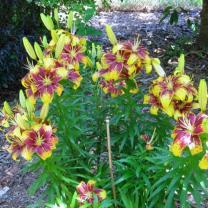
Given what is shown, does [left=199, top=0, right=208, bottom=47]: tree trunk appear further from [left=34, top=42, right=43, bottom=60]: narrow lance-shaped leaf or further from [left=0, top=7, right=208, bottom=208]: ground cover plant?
[left=34, top=42, right=43, bottom=60]: narrow lance-shaped leaf

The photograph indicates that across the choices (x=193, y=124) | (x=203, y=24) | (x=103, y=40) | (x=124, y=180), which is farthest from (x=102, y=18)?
(x=193, y=124)

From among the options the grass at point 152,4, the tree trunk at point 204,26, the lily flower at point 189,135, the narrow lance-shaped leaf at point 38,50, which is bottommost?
the grass at point 152,4

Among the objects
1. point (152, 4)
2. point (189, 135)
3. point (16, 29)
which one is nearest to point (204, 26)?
point (16, 29)

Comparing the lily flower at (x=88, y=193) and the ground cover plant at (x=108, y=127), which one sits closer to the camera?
the ground cover plant at (x=108, y=127)

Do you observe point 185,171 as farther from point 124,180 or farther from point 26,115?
point 26,115

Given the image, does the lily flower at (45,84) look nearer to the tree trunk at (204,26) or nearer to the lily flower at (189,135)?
the lily flower at (189,135)

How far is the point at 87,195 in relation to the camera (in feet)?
6.33

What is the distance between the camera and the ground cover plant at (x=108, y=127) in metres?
1.78

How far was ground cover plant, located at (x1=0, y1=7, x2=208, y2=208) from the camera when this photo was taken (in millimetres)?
1775

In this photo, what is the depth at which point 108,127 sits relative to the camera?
1.90 metres

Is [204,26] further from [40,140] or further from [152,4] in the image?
[40,140]

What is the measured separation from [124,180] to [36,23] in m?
3.26

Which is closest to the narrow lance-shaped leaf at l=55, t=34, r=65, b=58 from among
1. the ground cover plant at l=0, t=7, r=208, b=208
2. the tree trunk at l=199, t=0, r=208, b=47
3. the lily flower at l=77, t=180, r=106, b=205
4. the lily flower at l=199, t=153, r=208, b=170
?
the ground cover plant at l=0, t=7, r=208, b=208

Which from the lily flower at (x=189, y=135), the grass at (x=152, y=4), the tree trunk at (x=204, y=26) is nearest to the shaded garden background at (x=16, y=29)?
the tree trunk at (x=204, y=26)
